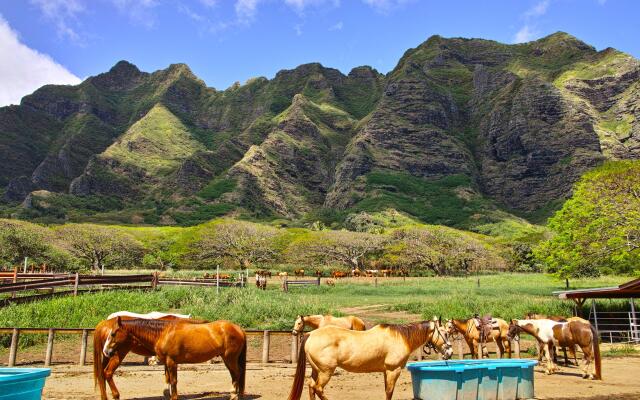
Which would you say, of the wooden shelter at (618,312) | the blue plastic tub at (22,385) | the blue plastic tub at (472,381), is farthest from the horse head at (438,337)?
the wooden shelter at (618,312)

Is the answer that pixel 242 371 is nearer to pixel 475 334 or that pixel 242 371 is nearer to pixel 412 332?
pixel 412 332

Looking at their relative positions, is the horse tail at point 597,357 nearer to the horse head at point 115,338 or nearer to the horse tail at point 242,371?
the horse tail at point 242,371

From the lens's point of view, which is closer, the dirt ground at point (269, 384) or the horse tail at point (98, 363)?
the horse tail at point (98, 363)

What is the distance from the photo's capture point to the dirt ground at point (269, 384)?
442 inches

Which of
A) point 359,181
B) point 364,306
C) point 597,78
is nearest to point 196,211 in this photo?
point 359,181

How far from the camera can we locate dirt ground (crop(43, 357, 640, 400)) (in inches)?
442

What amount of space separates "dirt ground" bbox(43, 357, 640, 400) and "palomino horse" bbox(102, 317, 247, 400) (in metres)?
1.21

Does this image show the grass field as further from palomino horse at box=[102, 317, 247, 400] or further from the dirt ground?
palomino horse at box=[102, 317, 247, 400]

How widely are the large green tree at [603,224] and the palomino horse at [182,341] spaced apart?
2603 cm

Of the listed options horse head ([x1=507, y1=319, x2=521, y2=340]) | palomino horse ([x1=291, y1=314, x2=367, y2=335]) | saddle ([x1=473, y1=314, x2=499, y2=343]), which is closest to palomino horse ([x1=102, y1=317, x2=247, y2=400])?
palomino horse ([x1=291, y1=314, x2=367, y2=335])

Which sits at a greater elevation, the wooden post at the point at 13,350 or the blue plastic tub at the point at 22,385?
the blue plastic tub at the point at 22,385

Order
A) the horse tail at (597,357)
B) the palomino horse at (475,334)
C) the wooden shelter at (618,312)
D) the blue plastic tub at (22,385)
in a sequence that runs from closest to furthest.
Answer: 1. the blue plastic tub at (22,385)
2. the horse tail at (597,357)
3. the palomino horse at (475,334)
4. the wooden shelter at (618,312)

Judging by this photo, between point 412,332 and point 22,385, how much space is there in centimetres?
697

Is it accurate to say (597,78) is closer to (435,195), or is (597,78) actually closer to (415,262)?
(435,195)
